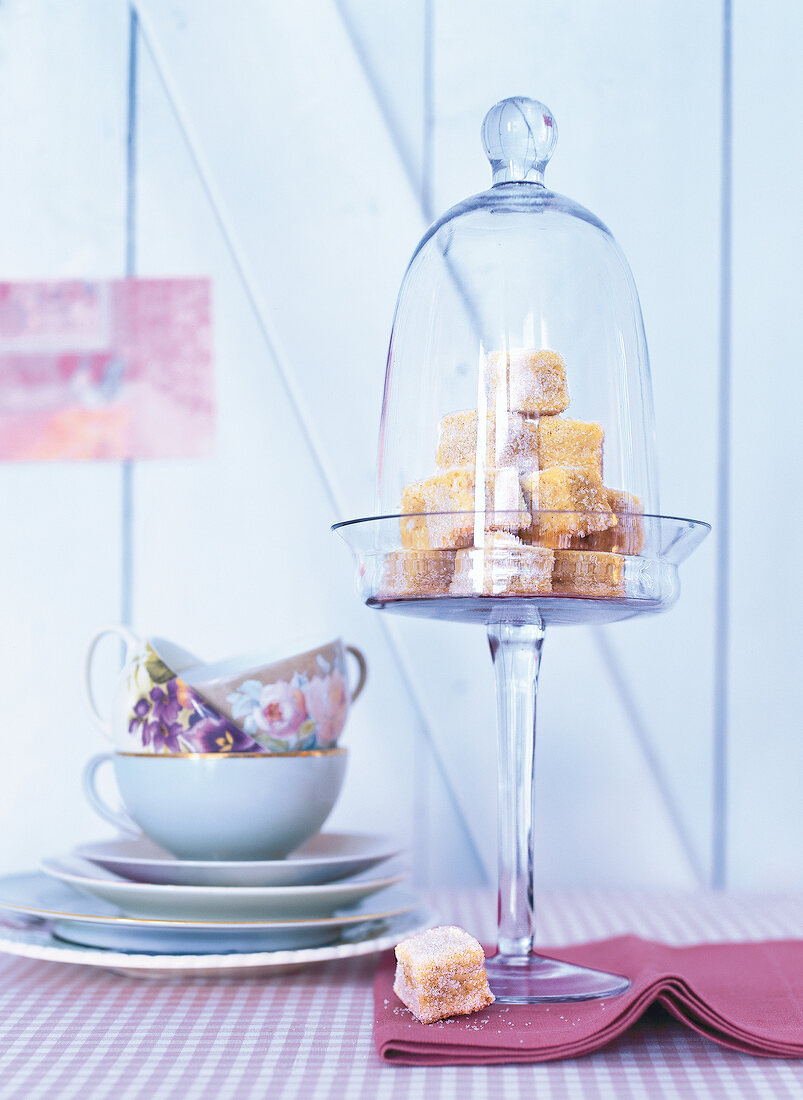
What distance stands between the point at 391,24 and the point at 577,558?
80cm

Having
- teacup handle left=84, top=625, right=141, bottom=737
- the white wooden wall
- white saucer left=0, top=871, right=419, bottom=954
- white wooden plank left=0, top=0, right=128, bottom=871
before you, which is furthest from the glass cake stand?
white wooden plank left=0, top=0, right=128, bottom=871

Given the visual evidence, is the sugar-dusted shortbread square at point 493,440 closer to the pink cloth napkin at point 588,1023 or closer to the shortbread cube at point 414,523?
the shortbread cube at point 414,523

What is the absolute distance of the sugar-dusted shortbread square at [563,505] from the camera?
0.63 meters

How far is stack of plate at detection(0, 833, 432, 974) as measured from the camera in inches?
27.2

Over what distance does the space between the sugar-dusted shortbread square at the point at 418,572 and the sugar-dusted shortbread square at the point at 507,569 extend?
0.02 m

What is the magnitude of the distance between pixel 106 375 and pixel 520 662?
64cm

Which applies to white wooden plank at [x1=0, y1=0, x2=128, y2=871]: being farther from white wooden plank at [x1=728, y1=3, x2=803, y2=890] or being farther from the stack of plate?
white wooden plank at [x1=728, y1=3, x2=803, y2=890]

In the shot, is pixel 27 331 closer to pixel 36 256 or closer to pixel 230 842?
pixel 36 256

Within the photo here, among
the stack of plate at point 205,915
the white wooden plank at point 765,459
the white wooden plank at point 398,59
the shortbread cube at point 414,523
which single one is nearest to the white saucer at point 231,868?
the stack of plate at point 205,915

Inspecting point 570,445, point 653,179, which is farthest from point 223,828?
point 653,179

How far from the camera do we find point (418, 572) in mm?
653

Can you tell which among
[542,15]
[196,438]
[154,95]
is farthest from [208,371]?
[542,15]

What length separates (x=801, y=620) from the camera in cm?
112

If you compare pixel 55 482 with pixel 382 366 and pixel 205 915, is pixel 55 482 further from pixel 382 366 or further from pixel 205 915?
pixel 205 915
